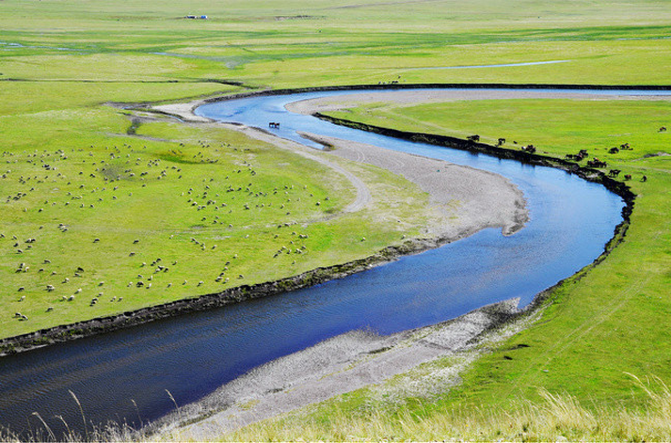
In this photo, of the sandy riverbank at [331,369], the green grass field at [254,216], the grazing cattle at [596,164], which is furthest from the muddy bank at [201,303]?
the grazing cattle at [596,164]

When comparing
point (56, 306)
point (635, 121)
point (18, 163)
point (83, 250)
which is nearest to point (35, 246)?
point (83, 250)

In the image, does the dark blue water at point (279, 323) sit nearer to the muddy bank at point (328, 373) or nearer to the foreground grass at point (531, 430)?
the muddy bank at point (328, 373)

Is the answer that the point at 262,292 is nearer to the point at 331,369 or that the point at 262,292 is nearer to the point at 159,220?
the point at 331,369

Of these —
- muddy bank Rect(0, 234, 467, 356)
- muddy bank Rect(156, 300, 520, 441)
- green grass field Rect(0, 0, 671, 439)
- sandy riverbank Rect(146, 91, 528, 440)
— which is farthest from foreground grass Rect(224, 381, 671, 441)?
muddy bank Rect(0, 234, 467, 356)

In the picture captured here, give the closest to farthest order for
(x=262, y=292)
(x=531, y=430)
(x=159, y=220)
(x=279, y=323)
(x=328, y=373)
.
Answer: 1. (x=531, y=430)
2. (x=328, y=373)
3. (x=279, y=323)
4. (x=262, y=292)
5. (x=159, y=220)

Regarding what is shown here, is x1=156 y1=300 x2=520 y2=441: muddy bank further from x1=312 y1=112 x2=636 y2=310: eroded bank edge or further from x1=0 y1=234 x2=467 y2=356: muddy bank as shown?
x1=0 y1=234 x2=467 y2=356: muddy bank

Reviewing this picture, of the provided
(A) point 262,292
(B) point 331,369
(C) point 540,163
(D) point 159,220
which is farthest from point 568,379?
(C) point 540,163
